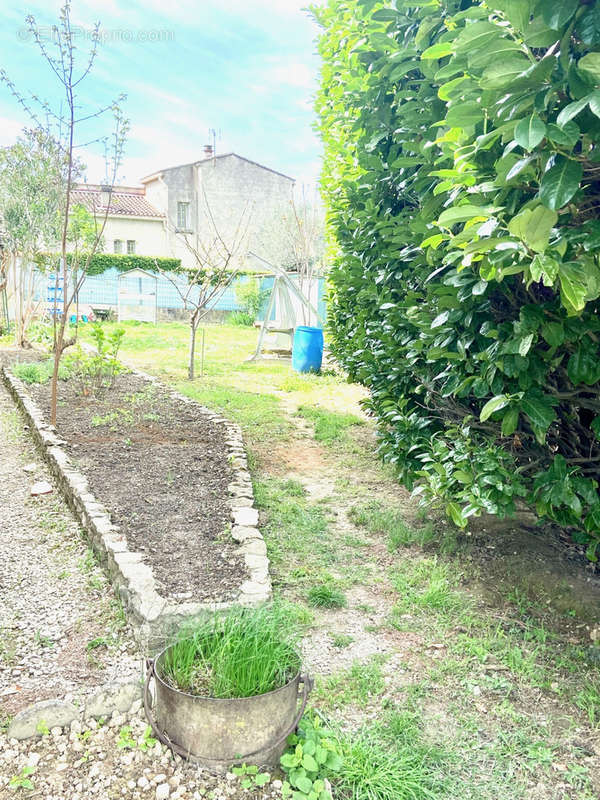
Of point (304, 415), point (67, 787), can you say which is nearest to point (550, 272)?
point (67, 787)

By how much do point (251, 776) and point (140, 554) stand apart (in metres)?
1.49

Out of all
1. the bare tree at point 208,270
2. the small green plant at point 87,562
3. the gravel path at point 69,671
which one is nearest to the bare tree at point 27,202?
the bare tree at point 208,270

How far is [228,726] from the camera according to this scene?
71.5 inches

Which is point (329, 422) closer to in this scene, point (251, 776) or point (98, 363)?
point (98, 363)

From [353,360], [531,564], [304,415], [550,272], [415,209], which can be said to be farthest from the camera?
[304,415]

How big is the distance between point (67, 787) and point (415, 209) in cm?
311

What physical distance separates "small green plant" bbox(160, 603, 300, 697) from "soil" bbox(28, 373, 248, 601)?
Result: 1.94ft

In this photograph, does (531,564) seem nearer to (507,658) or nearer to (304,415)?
(507,658)

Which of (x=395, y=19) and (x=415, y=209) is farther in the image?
(x=415, y=209)

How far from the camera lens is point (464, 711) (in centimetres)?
217

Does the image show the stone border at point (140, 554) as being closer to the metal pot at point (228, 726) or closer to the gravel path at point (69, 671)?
the gravel path at point (69, 671)

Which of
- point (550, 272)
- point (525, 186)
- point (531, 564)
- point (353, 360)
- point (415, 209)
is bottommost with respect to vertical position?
point (531, 564)

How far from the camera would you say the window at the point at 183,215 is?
30.0 metres

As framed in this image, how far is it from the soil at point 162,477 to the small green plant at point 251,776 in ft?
2.98
